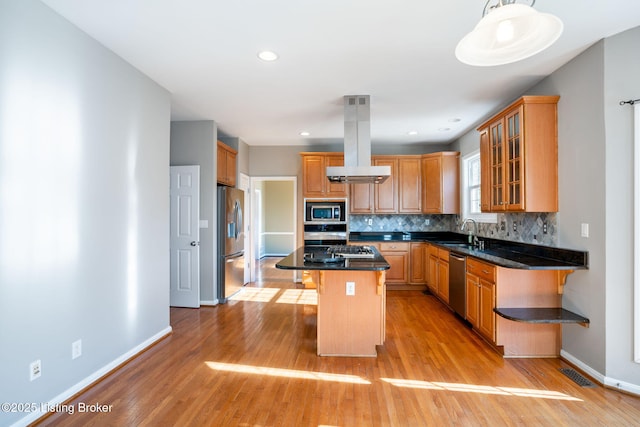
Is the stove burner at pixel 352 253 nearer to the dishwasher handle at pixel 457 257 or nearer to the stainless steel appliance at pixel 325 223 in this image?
the dishwasher handle at pixel 457 257

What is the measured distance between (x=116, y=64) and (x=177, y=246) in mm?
2472

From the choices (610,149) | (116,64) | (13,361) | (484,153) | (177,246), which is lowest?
(13,361)

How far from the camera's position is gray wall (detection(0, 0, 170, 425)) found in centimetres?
195

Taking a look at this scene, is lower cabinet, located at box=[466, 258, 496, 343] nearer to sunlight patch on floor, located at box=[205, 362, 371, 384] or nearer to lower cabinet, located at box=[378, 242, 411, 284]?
sunlight patch on floor, located at box=[205, 362, 371, 384]

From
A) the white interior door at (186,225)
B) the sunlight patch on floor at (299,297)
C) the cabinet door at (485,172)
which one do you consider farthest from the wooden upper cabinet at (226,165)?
the cabinet door at (485,172)

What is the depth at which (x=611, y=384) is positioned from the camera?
97.3 inches

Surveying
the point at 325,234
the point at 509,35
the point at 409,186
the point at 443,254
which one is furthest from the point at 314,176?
the point at 509,35

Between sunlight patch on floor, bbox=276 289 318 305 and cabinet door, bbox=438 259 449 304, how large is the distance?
1.84 m

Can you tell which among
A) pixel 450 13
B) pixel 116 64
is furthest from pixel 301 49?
pixel 116 64

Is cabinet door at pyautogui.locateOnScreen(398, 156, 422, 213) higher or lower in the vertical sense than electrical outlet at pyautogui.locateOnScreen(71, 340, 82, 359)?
higher

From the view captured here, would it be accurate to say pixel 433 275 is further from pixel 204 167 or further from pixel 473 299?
pixel 204 167

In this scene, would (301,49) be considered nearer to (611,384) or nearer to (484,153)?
(484,153)

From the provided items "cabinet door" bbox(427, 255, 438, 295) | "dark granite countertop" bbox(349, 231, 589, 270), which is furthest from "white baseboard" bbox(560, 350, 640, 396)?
"cabinet door" bbox(427, 255, 438, 295)

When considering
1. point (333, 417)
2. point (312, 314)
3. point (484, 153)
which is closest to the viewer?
point (333, 417)
